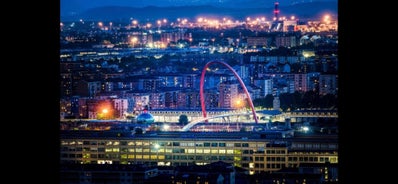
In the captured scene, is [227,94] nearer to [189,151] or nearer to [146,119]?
[146,119]

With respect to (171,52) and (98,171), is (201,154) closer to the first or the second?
(98,171)

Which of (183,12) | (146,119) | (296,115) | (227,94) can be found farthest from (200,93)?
(183,12)

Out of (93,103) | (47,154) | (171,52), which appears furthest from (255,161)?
(171,52)

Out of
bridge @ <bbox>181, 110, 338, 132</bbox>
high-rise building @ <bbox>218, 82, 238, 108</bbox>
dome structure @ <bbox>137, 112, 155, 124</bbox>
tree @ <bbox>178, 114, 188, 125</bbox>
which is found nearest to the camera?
dome structure @ <bbox>137, 112, 155, 124</bbox>

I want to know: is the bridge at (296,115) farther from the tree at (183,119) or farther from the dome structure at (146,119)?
the dome structure at (146,119)

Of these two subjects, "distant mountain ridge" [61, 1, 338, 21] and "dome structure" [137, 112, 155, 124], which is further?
"distant mountain ridge" [61, 1, 338, 21]

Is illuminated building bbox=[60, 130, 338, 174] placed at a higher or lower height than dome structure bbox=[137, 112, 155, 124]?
lower

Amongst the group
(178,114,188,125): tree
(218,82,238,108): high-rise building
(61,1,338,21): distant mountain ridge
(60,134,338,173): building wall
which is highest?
(61,1,338,21): distant mountain ridge

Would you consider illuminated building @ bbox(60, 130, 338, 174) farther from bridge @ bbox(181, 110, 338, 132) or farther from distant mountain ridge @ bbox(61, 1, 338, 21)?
distant mountain ridge @ bbox(61, 1, 338, 21)

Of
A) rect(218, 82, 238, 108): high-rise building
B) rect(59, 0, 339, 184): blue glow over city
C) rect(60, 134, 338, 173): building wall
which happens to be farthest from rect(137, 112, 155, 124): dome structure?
rect(218, 82, 238, 108): high-rise building

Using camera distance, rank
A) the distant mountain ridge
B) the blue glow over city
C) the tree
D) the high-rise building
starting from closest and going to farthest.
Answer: the blue glow over city
the tree
the high-rise building
the distant mountain ridge
